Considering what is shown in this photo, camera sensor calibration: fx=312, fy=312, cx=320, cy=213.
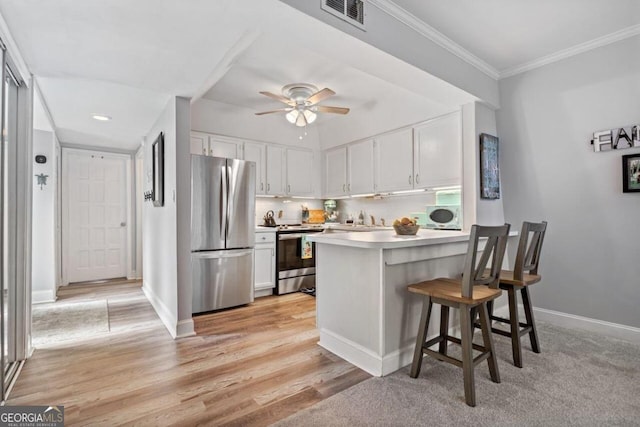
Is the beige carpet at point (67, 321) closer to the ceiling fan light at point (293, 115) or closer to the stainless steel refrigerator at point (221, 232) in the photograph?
the stainless steel refrigerator at point (221, 232)

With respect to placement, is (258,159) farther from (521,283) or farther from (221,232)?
(521,283)

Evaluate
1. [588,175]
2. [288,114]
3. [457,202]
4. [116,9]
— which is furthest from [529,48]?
[116,9]

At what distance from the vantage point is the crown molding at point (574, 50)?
264 cm

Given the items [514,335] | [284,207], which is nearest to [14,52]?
[284,207]

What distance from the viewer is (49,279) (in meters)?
3.98

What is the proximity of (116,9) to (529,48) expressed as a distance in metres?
3.35

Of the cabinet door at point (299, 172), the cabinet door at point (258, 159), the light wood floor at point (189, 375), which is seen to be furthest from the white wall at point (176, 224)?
the cabinet door at point (299, 172)

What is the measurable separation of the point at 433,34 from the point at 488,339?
2.38m

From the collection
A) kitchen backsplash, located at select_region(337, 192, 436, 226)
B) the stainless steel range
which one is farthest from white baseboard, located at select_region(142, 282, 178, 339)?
kitchen backsplash, located at select_region(337, 192, 436, 226)

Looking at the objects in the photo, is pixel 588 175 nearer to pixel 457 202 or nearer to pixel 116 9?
pixel 457 202

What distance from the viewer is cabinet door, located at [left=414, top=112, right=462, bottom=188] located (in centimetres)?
358

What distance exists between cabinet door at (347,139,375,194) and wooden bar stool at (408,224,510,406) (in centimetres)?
272

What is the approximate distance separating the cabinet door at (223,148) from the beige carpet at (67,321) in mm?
2357

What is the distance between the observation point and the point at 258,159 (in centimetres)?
478
